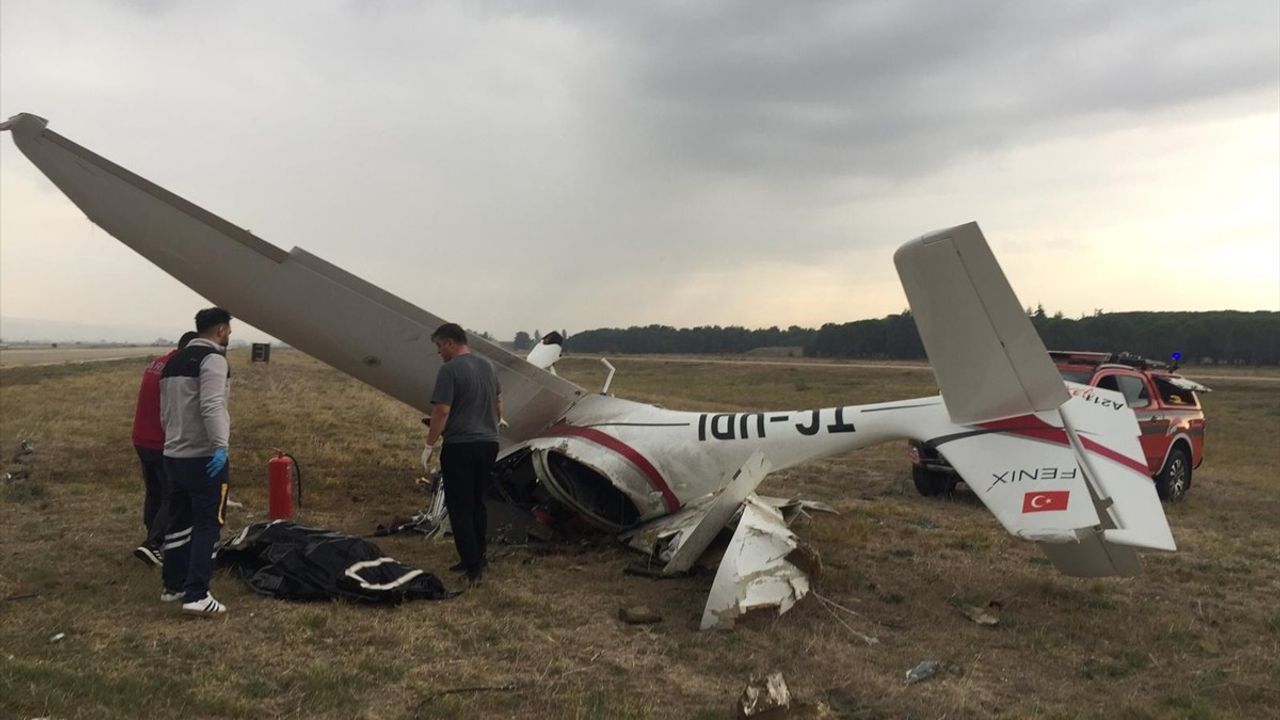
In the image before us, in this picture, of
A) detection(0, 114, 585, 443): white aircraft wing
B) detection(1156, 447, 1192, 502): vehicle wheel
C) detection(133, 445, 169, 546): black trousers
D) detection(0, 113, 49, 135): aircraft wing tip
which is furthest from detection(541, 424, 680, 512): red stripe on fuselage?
detection(1156, 447, 1192, 502): vehicle wheel

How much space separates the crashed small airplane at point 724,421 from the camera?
5.01m

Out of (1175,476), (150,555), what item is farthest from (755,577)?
(1175,476)

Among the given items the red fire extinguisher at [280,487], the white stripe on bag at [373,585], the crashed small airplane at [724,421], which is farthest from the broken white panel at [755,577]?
the red fire extinguisher at [280,487]

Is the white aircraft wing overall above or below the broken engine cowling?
above

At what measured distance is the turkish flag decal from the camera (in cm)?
503

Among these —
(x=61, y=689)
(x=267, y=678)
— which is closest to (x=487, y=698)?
(x=267, y=678)

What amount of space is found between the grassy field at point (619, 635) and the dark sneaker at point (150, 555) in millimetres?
82

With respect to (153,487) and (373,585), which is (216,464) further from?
(153,487)

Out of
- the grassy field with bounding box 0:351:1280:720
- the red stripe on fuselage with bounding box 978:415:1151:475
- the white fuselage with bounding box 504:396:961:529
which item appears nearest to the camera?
the grassy field with bounding box 0:351:1280:720

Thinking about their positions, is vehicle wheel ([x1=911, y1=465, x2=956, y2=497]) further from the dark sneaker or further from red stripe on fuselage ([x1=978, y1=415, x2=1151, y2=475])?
the dark sneaker

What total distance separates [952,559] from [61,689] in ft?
21.7

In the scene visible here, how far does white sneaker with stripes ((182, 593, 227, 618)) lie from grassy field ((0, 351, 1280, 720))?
8 centimetres

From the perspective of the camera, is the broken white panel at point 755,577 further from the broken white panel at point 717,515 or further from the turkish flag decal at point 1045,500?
the turkish flag decal at point 1045,500

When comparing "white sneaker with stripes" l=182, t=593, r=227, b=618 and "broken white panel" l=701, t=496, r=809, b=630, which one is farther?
"broken white panel" l=701, t=496, r=809, b=630
